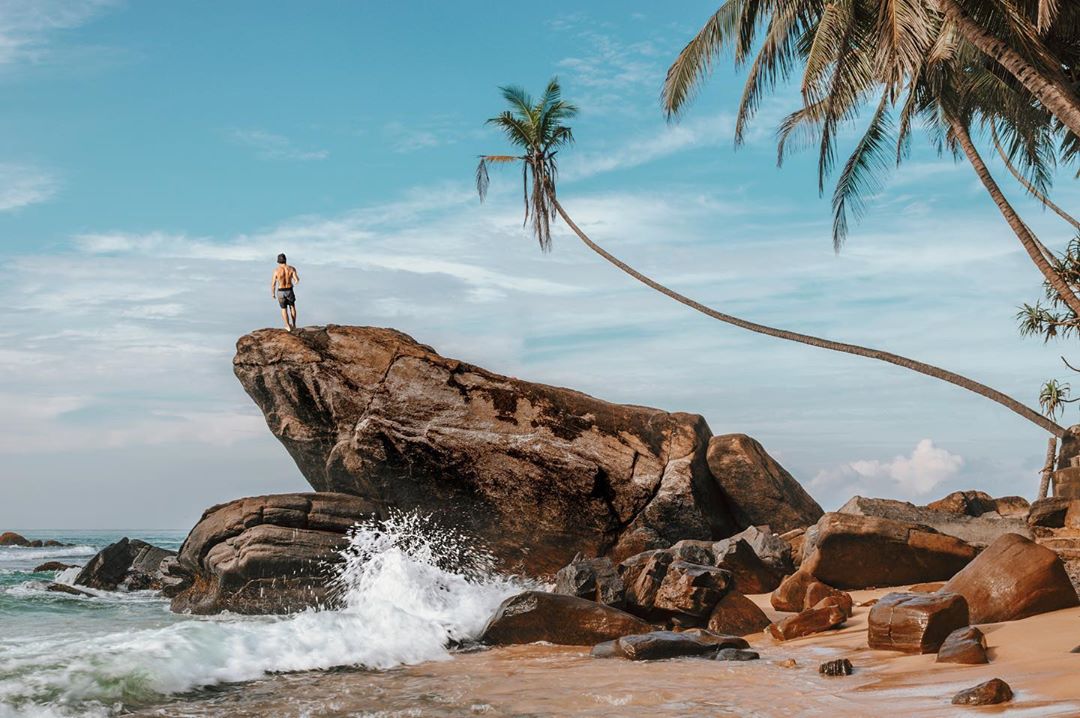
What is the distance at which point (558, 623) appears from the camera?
1008cm

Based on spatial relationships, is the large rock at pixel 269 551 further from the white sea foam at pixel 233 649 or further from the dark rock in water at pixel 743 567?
the dark rock in water at pixel 743 567

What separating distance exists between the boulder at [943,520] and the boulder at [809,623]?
148 inches

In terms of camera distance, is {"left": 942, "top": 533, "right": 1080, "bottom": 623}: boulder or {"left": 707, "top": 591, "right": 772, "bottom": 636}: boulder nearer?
{"left": 942, "top": 533, "right": 1080, "bottom": 623}: boulder

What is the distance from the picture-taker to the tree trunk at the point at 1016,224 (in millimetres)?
18641

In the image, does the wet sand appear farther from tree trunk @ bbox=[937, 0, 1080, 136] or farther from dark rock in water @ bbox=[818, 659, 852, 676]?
tree trunk @ bbox=[937, 0, 1080, 136]

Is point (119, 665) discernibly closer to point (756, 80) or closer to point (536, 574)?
point (536, 574)

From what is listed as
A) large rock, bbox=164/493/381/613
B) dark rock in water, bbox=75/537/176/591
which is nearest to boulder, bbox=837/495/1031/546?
large rock, bbox=164/493/381/613

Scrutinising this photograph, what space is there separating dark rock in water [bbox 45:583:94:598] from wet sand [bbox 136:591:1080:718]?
14.6 meters

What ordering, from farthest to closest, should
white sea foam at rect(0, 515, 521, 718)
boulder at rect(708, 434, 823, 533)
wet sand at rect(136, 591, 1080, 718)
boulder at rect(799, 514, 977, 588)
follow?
boulder at rect(708, 434, 823, 533) < boulder at rect(799, 514, 977, 588) < white sea foam at rect(0, 515, 521, 718) < wet sand at rect(136, 591, 1080, 718)

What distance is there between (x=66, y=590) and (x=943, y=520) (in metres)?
19.1

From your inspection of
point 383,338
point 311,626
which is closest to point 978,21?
point 383,338

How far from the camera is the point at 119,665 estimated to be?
886cm

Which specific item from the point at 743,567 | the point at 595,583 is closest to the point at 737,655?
the point at 595,583

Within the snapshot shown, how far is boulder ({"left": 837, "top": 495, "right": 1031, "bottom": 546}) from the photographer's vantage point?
13.5 metres
